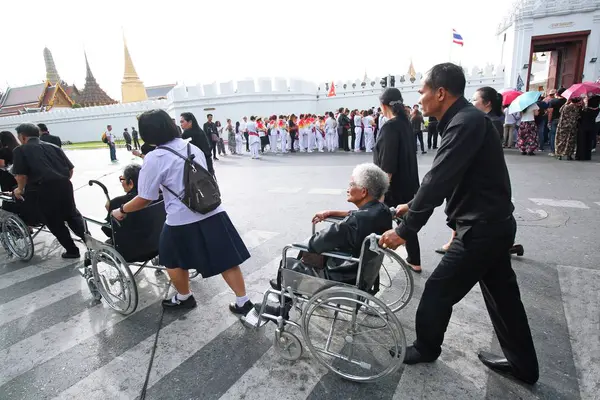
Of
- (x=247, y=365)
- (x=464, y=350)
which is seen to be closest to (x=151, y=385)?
(x=247, y=365)

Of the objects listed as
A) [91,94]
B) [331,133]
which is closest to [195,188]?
[331,133]

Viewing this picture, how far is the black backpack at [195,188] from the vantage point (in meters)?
2.56

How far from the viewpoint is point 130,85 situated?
4397 centimetres

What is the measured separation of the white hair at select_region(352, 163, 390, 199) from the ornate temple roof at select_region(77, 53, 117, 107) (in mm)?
55796

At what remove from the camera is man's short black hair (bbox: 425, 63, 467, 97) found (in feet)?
6.22

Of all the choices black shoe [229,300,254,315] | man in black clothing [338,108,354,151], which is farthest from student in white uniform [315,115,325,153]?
black shoe [229,300,254,315]

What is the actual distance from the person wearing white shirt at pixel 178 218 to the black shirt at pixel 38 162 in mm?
2062

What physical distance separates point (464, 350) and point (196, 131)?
5.21 m

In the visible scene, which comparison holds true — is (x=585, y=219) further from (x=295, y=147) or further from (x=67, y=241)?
(x=295, y=147)

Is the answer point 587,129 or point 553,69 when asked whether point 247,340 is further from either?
point 553,69

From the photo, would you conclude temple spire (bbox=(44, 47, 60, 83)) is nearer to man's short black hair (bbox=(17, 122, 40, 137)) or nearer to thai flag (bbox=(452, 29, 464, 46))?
thai flag (bbox=(452, 29, 464, 46))

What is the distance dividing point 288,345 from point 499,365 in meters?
1.40

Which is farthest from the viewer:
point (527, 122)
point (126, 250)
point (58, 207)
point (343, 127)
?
point (343, 127)

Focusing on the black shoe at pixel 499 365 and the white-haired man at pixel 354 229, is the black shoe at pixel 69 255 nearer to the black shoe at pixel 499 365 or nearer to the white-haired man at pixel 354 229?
the white-haired man at pixel 354 229
